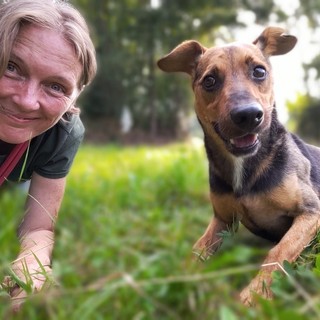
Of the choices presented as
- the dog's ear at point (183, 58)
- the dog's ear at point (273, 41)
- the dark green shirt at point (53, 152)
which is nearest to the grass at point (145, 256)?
the dark green shirt at point (53, 152)

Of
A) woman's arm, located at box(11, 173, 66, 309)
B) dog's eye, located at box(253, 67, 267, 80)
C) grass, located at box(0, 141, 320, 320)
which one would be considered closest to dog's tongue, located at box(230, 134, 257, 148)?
dog's eye, located at box(253, 67, 267, 80)

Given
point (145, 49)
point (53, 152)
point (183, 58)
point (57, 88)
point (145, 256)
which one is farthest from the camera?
point (145, 49)

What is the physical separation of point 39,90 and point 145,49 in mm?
21942

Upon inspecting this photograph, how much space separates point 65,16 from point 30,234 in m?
1.20

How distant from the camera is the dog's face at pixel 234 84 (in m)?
2.98

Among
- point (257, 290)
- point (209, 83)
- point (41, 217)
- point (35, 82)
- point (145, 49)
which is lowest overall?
point (145, 49)

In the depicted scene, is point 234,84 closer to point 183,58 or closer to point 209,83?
point 209,83

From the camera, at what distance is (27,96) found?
2719 mm

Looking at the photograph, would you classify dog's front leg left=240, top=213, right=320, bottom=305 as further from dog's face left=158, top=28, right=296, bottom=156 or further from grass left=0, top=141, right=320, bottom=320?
dog's face left=158, top=28, right=296, bottom=156

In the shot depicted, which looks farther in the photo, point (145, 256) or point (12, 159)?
point (12, 159)

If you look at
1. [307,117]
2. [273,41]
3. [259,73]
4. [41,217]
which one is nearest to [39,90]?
[41,217]

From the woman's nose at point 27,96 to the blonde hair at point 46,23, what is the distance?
0.42 ft

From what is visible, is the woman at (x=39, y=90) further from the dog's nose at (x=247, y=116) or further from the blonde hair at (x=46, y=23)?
the dog's nose at (x=247, y=116)

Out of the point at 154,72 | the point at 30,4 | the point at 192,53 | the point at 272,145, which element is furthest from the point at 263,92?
the point at 154,72
